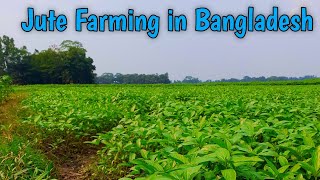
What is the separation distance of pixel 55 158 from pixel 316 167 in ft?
11.3

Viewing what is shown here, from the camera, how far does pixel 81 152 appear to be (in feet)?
16.0

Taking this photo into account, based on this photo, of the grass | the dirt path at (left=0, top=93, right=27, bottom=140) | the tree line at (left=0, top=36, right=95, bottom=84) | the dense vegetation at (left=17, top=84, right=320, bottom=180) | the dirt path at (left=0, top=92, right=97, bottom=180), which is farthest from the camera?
the tree line at (left=0, top=36, right=95, bottom=84)

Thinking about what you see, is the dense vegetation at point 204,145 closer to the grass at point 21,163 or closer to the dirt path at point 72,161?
the dirt path at point 72,161

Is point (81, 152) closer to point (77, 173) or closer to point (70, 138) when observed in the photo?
point (70, 138)

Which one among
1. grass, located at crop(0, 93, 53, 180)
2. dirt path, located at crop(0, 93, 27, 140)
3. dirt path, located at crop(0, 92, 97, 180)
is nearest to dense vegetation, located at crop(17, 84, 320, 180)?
dirt path, located at crop(0, 92, 97, 180)

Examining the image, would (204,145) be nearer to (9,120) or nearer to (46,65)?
(9,120)

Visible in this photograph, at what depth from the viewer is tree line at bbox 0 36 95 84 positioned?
57.4m

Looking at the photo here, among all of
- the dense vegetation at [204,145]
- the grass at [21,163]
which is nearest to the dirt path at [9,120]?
the dense vegetation at [204,145]

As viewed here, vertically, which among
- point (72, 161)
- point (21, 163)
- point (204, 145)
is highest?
point (204, 145)

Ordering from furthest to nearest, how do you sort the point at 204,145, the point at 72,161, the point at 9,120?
1. the point at 9,120
2. the point at 72,161
3. the point at 204,145

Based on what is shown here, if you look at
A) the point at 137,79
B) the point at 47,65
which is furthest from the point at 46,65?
the point at 137,79

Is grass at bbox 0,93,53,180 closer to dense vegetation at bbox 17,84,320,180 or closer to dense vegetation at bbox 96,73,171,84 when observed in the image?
dense vegetation at bbox 17,84,320,180

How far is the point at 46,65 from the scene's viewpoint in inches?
2360

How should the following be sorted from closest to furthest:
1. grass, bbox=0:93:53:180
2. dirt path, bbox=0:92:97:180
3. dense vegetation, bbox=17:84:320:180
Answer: dense vegetation, bbox=17:84:320:180, grass, bbox=0:93:53:180, dirt path, bbox=0:92:97:180
